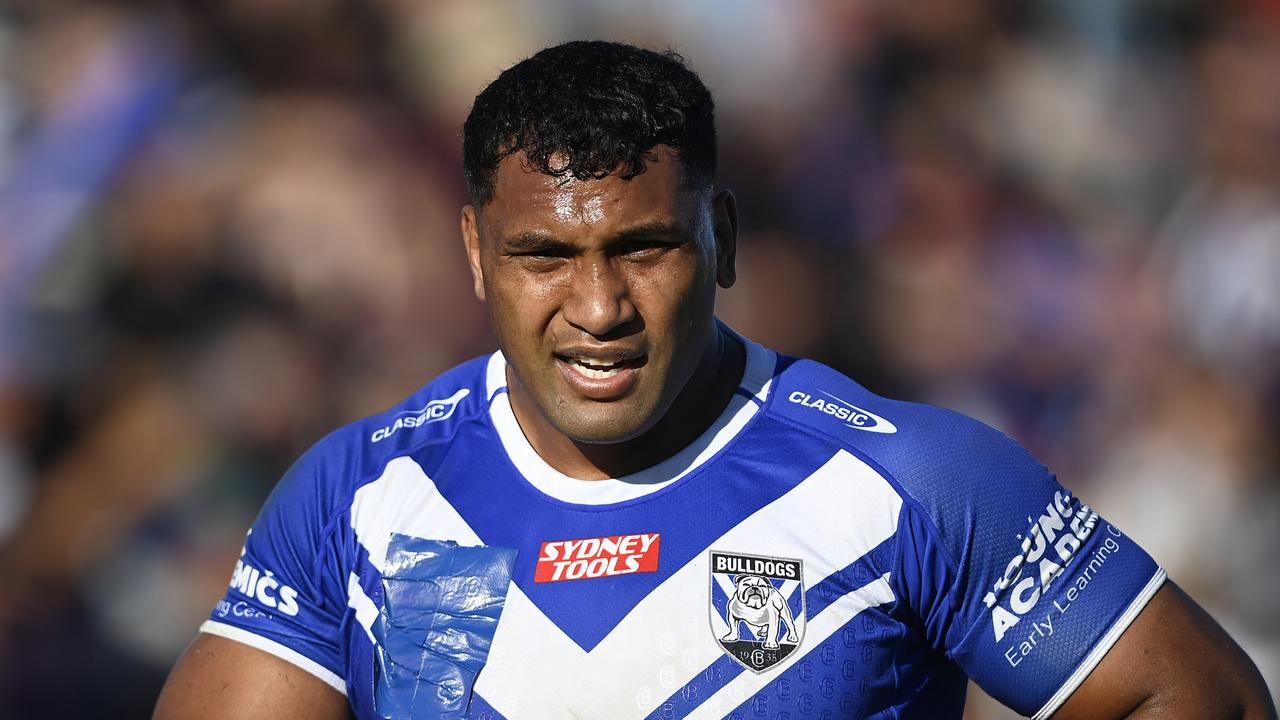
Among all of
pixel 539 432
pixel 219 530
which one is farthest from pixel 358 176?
pixel 539 432

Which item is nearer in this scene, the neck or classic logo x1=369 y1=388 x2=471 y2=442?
the neck

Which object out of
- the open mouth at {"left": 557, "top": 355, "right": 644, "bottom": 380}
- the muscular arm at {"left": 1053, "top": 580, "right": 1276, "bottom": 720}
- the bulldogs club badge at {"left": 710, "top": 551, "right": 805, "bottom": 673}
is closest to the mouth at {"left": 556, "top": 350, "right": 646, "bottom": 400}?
the open mouth at {"left": 557, "top": 355, "right": 644, "bottom": 380}

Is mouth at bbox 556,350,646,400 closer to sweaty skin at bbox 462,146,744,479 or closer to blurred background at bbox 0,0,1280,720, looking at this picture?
sweaty skin at bbox 462,146,744,479

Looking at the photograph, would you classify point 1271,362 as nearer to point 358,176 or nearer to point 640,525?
point 358,176

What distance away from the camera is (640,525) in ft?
9.24

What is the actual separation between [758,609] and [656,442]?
1.34 feet

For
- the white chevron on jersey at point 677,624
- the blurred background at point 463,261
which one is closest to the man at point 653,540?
the white chevron on jersey at point 677,624

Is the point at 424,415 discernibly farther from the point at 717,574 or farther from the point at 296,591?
the point at 717,574

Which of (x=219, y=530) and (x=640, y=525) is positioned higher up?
(x=640, y=525)

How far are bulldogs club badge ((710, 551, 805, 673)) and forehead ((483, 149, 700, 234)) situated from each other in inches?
25.7

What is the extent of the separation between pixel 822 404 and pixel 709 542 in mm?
374

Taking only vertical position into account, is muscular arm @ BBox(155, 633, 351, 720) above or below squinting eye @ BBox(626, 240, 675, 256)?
below

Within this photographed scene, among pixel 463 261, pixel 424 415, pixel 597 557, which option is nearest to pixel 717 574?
pixel 597 557

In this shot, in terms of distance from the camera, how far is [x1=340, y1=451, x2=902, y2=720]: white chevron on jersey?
267 centimetres
